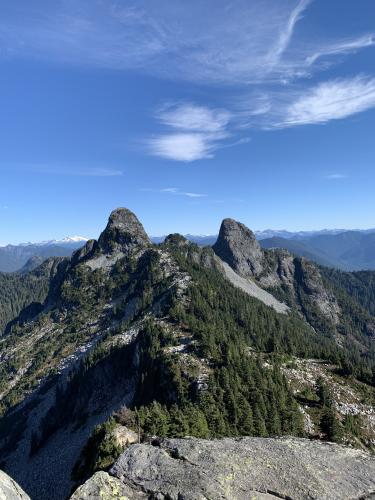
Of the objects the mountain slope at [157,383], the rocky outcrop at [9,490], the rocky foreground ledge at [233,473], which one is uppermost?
the rocky outcrop at [9,490]

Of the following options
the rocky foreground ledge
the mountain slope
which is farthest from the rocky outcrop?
the mountain slope

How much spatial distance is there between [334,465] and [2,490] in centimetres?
1799

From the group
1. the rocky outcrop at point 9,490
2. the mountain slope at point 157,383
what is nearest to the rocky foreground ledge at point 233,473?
the rocky outcrop at point 9,490

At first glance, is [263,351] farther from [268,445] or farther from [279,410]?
[268,445]

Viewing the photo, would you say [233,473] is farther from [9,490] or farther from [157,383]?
[157,383]

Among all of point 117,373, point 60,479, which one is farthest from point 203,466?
point 117,373

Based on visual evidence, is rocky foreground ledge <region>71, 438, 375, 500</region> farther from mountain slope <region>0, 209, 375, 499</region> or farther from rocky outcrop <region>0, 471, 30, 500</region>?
mountain slope <region>0, 209, 375, 499</region>

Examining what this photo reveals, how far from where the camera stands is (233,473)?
20.9 metres

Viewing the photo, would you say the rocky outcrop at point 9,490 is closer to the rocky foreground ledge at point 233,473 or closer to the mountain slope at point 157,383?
the rocky foreground ledge at point 233,473

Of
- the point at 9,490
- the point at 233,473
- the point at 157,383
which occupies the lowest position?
the point at 157,383

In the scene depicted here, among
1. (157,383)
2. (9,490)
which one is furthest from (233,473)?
(157,383)

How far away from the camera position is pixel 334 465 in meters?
22.6

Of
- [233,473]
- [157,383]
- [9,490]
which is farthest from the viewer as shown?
[157,383]

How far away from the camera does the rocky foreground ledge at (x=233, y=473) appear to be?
62.8 ft
